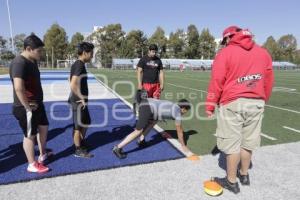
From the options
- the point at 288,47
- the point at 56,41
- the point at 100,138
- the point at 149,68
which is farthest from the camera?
the point at 288,47

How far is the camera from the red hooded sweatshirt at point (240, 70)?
11.4ft

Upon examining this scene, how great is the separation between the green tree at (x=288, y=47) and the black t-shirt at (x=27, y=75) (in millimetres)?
91276

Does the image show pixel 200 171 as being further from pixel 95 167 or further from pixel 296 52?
pixel 296 52

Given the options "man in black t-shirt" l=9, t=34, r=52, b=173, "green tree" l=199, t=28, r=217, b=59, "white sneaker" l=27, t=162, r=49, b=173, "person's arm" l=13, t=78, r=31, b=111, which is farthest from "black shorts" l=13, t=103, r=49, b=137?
"green tree" l=199, t=28, r=217, b=59

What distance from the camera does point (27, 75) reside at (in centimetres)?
397

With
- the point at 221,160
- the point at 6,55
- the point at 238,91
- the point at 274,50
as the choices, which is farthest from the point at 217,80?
the point at 6,55

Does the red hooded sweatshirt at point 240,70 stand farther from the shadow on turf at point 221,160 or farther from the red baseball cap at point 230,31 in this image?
the shadow on turf at point 221,160

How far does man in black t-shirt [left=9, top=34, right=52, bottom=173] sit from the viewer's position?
3830mm

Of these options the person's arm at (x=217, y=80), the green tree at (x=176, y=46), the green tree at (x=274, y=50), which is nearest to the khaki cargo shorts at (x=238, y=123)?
the person's arm at (x=217, y=80)

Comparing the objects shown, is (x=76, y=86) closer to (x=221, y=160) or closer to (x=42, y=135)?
(x=42, y=135)

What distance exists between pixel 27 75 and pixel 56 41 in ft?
238

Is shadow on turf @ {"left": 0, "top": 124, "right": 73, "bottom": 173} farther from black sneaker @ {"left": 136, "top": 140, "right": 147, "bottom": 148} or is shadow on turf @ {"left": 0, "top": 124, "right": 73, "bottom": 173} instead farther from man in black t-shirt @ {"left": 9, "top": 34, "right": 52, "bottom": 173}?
black sneaker @ {"left": 136, "top": 140, "right": 147, "bottom": 148}

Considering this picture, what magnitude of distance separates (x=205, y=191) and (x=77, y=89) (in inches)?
93.1

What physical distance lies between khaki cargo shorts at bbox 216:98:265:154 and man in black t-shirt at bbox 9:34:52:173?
2505 millimetres
